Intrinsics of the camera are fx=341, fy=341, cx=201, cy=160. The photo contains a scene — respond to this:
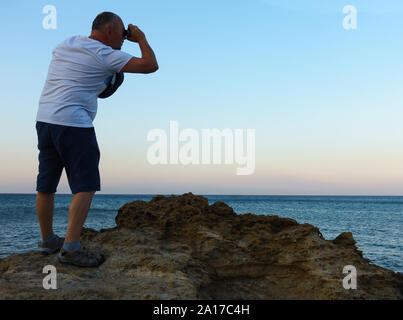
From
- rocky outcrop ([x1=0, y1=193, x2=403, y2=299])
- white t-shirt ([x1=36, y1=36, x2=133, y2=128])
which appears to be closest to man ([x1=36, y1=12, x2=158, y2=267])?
white t-shirt ([x1=36, y1=36, x2=133, y2=128])

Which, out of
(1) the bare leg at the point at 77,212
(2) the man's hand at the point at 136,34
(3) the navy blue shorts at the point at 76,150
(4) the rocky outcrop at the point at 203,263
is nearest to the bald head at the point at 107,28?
(2) the man's hand at the point at 136,34

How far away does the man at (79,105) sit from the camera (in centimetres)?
292

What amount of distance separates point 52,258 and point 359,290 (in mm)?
2671

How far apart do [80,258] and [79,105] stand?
1.31 metres

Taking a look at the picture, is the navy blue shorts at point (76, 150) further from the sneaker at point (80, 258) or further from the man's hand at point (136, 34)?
the man's hand at point (136, 34)

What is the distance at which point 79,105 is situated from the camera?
298 cm

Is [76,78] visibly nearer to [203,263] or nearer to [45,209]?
[45,209]

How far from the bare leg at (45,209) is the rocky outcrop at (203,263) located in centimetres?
25

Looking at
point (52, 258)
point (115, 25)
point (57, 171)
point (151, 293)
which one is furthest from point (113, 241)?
point (115, 25)

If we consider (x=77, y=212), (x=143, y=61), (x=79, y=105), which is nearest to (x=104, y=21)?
(x=143, y=61)
